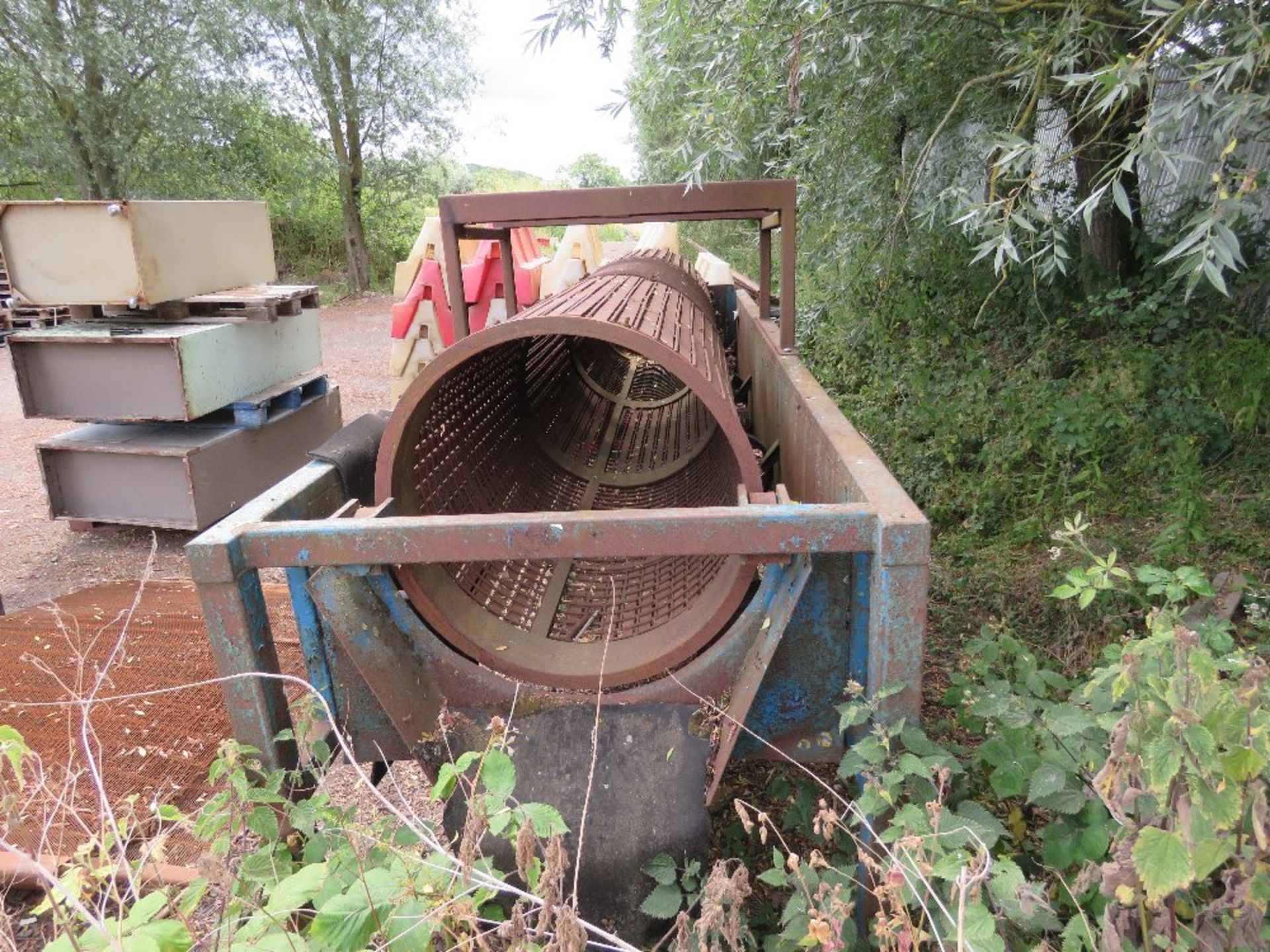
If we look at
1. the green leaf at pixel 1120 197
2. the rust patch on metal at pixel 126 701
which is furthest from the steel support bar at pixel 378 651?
the green leaf at pixel 1120 197

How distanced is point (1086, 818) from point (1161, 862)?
2.29ft

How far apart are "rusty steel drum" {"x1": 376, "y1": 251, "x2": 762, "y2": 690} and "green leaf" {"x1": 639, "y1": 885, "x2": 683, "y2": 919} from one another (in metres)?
0.57

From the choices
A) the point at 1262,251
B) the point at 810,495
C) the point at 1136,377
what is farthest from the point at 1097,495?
the point at 810,495

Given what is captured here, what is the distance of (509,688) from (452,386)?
140 centimetres

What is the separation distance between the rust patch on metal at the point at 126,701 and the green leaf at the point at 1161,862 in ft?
8.56

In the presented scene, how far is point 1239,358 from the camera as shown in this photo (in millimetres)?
4973

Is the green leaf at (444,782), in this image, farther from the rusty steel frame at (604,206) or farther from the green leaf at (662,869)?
the rusty steel frame at (604,206)

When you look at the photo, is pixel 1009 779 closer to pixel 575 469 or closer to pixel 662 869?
pixel 662 869

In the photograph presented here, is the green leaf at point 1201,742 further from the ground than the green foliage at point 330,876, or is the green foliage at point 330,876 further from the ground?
the green leaf at point 1201,742

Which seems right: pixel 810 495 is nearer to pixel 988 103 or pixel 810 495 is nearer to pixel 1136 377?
pixel 988 103

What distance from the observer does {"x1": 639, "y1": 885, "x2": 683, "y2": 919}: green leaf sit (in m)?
1.92

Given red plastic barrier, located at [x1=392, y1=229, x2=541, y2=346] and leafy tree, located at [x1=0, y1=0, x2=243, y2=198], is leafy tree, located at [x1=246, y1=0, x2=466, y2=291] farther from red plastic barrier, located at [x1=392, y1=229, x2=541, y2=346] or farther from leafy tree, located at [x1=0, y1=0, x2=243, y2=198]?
red plastic barrier, located at [x1=392, y1=229, x2=541, y2=346]

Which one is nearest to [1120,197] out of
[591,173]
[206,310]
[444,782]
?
[444,782]

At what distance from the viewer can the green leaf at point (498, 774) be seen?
5.61 feet
